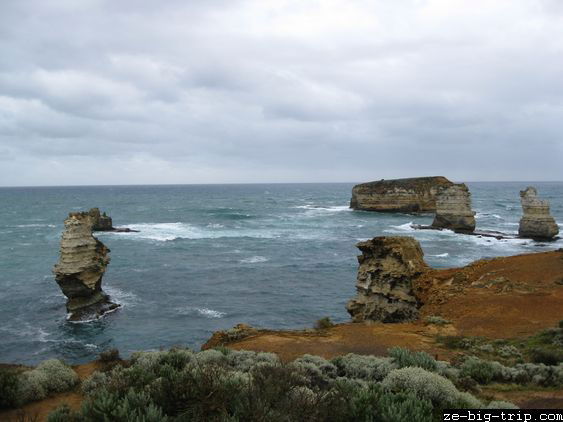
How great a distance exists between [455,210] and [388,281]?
43.5 m

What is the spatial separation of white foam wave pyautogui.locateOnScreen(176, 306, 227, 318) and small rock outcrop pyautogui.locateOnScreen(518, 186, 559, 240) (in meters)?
38.1

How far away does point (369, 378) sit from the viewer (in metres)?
9.53

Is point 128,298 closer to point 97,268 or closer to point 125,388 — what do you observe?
point 97,268

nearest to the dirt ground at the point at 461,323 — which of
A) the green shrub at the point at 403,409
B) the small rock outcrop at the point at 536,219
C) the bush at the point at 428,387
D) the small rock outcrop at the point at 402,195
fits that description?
the bush at the point at 428,387

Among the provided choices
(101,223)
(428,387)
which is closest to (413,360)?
(428,387)

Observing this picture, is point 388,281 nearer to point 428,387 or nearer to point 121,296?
point 428,387

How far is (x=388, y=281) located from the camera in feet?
65.3

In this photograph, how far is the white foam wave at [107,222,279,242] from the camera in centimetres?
5962

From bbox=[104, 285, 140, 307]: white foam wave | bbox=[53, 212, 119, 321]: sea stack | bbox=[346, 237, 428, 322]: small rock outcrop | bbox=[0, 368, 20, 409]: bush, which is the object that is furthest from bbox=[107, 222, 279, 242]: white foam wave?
bbox=[0, 368, 20, 409]: bush

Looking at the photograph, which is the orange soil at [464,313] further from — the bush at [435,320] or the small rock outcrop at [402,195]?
the small rock outcrop at [402,195]

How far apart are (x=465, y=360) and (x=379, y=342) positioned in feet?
10.0

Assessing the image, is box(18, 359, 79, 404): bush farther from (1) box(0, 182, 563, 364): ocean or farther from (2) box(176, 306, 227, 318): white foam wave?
(2) box(176, 306, 227, 318): white foam wave

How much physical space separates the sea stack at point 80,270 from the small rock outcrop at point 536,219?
43.5 meters

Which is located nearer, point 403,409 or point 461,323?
point 403,409
